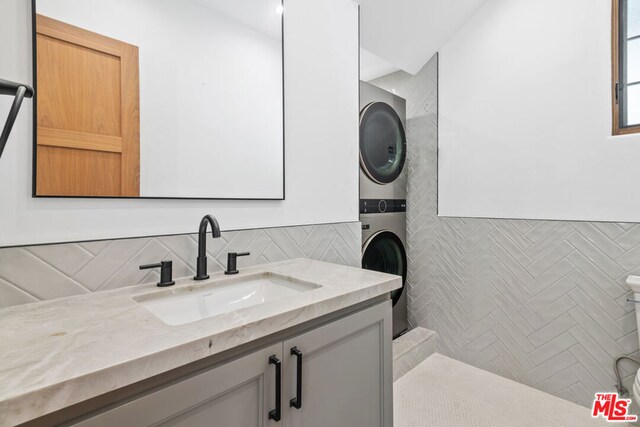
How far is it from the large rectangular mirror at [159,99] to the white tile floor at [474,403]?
1.54 metres

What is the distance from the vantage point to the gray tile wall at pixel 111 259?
2.70 feet

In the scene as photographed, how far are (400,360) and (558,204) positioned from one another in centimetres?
148

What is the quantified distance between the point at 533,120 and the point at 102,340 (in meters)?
2.48

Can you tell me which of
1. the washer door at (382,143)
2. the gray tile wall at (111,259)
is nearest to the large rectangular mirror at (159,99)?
the gray tile wall at (111,259)

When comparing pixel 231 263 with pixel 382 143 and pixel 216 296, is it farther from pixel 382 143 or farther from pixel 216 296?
pixel 382 143

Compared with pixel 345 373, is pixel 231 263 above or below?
above

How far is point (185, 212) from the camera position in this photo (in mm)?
1158

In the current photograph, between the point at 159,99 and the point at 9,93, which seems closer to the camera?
the point at 9,93

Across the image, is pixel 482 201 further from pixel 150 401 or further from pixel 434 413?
pixel 150 401

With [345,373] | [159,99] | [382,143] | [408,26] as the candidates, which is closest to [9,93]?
[159,99]

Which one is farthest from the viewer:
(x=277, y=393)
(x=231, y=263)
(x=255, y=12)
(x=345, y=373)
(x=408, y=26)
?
(x=408, y=26)

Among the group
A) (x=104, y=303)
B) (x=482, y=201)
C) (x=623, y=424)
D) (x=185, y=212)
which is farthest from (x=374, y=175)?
(x=623, y=424)

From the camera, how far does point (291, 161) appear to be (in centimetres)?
152

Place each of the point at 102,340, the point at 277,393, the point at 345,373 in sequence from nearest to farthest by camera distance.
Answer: the point at 102,340 → the point at 277,393 → the point at 345,373
